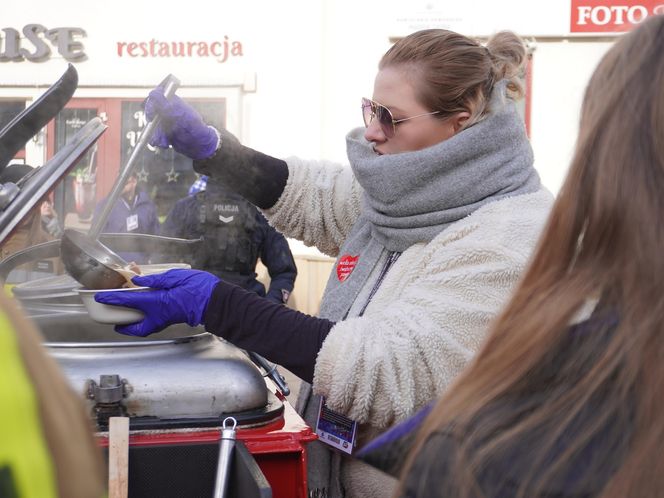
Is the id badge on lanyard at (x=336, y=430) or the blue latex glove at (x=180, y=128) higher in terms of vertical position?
the blue latex glove at (x=180, y=128)

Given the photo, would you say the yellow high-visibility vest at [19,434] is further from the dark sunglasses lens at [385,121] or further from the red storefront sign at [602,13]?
the red storefront sign at [602,13]

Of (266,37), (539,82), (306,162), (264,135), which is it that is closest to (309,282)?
(264,135)

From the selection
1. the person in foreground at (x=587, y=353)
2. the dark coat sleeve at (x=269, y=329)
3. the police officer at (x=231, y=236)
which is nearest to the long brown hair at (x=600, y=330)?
the person in foreground at (x=587, y=353)

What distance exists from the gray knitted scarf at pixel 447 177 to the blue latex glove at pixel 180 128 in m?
0.52

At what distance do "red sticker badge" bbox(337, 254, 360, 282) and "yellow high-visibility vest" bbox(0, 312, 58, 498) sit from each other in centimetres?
128

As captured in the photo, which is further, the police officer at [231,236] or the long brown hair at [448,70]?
the police officer at [231,236]

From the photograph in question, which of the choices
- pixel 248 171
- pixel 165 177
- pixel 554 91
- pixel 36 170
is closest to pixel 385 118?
pixel 248 171

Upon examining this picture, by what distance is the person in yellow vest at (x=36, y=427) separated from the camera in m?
0.58

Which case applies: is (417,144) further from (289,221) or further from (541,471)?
(541,471)

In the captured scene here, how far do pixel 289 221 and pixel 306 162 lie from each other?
18 centimetres

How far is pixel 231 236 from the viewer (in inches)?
171

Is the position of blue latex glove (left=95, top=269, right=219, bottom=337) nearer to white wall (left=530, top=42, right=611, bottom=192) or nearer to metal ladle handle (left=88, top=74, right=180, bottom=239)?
metal ladle handle (left=88, top=74, right=180, bottom=239)

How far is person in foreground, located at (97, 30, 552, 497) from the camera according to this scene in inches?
59.3

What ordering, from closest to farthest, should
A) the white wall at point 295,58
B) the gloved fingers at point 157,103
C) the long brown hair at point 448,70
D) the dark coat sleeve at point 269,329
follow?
the dark coat sleeve at point 269,329 → the long brown hair at point 448,70 → the gloved fingers at point 157,103 → the white wall at point 295,58
